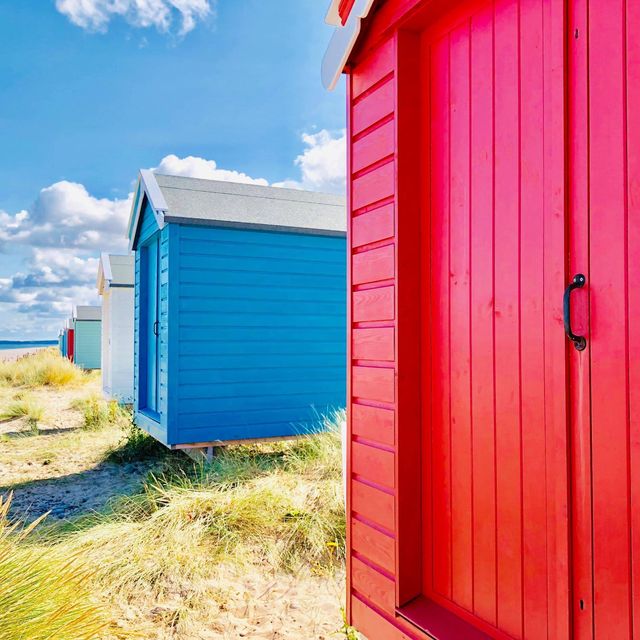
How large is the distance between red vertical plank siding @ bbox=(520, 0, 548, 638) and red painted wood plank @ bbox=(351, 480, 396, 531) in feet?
2.15

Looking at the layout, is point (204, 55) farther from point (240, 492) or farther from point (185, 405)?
point (240, 492)

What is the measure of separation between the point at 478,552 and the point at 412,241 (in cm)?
131

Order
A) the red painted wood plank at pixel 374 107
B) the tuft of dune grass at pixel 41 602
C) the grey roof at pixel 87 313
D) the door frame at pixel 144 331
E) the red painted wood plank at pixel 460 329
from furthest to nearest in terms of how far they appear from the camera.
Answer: the grey roof at pixel 87 313, the door frame at pixel 144 331, the red painted wood plank at pixel 374 107, the tuft of dune grass at pixel 41 602, the red painted wood plank at pixel 460 329

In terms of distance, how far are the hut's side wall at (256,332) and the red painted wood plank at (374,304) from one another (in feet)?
12.6

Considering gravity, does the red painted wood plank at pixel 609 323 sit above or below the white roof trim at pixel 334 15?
below

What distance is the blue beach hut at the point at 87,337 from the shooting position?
19.2 m

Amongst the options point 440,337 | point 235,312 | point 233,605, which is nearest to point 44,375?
point 235,312

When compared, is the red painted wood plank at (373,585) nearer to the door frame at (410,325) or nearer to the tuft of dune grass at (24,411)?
the door frame at (410,325)

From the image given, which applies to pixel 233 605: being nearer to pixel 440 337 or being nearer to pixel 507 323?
pixel 440 337

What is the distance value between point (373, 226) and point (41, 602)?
2279mm

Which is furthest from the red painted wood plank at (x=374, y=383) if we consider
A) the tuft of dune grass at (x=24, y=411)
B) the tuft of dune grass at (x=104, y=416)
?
the tuft of dune grass at (x=24, y=411)

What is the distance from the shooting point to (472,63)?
87.2 inches

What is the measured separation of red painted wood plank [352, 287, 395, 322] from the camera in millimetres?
2475

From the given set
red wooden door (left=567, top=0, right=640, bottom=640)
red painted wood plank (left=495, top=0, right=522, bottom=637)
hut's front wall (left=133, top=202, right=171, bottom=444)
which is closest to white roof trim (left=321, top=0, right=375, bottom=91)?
red painted wood plank (left=495, top=0, right=522, bottom=637)
